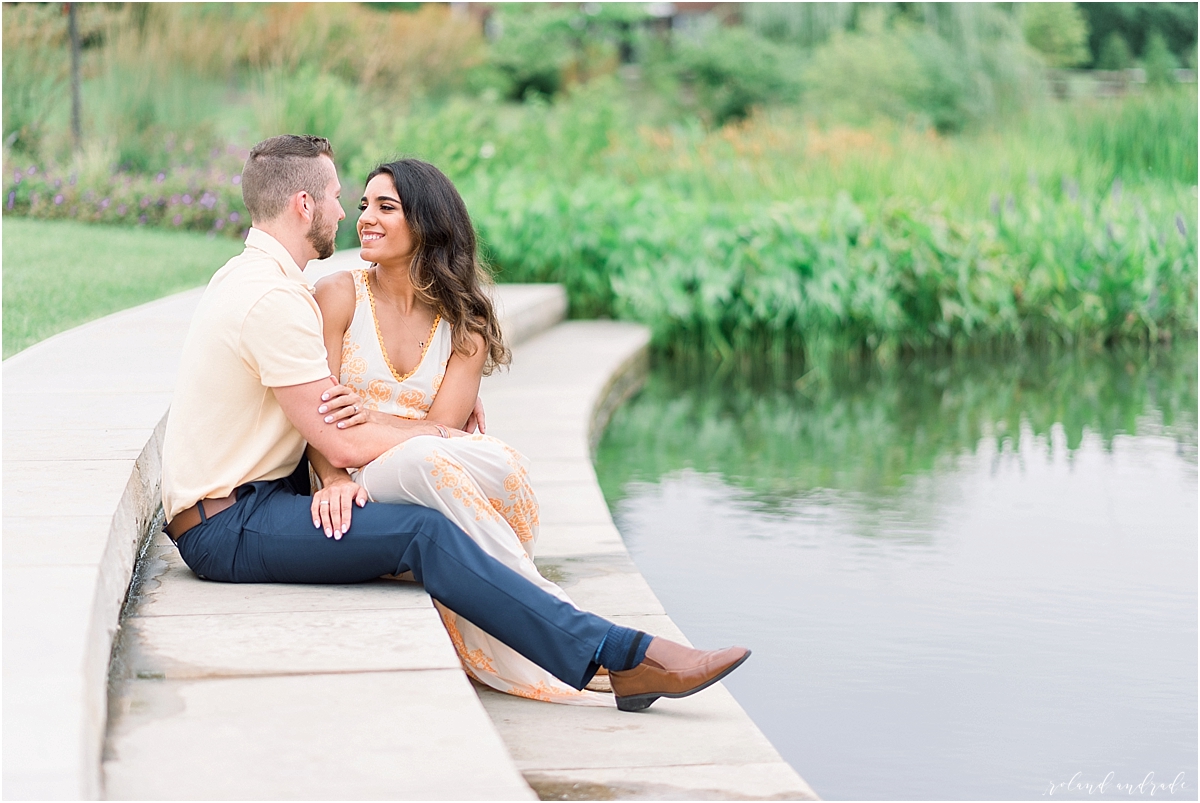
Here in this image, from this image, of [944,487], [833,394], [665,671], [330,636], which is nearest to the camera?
[330,636]

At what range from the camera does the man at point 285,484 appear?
9.20ft

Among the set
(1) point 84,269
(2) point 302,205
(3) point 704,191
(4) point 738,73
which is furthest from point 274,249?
(4) point 738,73

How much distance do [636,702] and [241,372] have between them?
3.73 ft

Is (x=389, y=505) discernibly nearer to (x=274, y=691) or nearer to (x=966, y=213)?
(x=274, y=691)

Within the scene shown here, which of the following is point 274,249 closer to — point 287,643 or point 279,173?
point 279,173

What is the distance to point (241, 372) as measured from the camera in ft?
9.60

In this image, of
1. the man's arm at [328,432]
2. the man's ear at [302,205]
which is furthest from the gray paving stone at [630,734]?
the man's ear at [302,205]

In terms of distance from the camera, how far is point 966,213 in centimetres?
909

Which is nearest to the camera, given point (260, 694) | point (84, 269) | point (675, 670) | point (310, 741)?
point (310, 741)

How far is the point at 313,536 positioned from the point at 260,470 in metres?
0.23

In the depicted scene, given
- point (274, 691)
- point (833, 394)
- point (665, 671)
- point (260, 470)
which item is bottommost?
point (833, 394)

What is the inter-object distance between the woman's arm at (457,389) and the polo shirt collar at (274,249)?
48 centimetres

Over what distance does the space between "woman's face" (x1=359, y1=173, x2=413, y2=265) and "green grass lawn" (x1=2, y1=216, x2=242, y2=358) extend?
255 cm

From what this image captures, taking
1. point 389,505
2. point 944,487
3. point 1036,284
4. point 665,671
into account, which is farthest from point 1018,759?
point 1036,284
